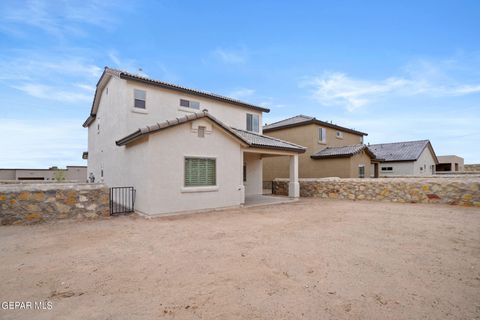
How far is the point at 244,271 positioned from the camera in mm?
4508

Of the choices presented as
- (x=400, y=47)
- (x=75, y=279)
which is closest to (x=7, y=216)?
(x=75, y=279)

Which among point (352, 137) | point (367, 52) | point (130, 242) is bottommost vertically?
point (130, 242)

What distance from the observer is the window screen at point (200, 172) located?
428 inches

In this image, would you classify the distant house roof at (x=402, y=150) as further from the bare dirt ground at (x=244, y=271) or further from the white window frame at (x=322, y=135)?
the bare dirt ground at (x=244, y=271)

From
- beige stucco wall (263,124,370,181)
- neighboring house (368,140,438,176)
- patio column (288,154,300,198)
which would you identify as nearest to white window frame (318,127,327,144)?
beige stucco wall (263,124,370,181)

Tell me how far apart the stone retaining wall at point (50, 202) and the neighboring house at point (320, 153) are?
1754 centimetres

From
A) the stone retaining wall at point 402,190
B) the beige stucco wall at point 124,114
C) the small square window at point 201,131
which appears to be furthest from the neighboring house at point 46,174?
the stone retaining wall at point 402,190

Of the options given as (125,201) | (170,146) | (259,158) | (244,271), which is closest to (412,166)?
(259,158)

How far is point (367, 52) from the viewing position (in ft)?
45.0

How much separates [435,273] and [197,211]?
8711mm

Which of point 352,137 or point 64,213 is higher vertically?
point 352,137

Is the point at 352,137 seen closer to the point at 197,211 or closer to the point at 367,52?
the point at 367,52
